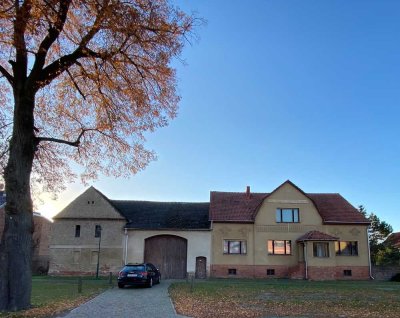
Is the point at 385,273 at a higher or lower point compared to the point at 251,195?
lower

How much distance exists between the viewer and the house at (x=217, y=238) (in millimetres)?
37062

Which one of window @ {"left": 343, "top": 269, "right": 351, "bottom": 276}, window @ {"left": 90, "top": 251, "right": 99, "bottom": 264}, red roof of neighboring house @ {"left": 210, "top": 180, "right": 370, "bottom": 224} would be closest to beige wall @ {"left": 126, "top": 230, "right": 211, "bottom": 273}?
red roof of neighboring house @ {"left": 210, "top": 180, "right": 370, "bottom": 224}

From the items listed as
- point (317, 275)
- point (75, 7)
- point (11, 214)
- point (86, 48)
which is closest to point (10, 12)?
point (75, 7)

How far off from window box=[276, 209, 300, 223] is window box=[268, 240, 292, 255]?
1881mm

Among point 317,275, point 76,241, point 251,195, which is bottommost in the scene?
point 317,275

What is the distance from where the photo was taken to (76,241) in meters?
38.1

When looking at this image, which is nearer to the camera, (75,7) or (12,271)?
(75,7)

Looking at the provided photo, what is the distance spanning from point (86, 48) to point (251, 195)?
30121 millimetres

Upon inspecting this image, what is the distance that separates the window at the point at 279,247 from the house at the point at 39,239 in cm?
2165

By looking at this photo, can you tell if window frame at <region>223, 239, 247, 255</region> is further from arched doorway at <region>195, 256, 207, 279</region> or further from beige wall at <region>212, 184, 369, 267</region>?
arched doorway at <region>195, 256, 207, 279</region>

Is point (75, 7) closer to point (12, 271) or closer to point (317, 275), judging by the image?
point (12, 271)

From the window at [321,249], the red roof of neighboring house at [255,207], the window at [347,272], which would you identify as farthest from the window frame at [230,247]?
the window at [347,272]

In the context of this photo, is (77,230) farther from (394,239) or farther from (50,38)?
(394,239)

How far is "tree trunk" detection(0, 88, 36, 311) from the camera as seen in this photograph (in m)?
13.1
